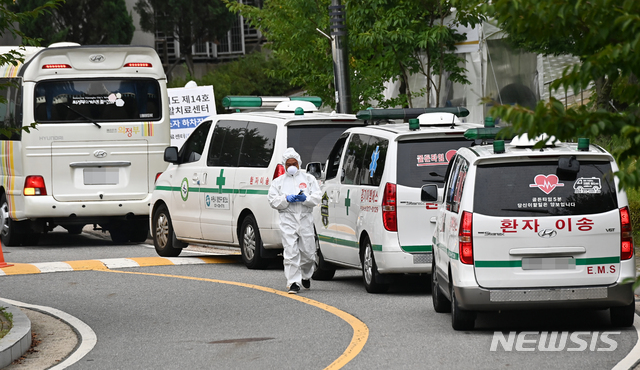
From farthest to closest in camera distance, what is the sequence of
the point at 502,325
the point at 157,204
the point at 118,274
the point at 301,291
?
the point at 157,204
the point at 118,274
the point at 301,291
the point at 502,325

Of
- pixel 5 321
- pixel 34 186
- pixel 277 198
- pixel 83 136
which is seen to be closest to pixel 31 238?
pixel 34 186

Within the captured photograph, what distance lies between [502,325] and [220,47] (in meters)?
41.9

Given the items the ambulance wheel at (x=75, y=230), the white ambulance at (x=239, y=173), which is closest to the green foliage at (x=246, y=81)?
the ambulance wheel at (x=75, y=230)

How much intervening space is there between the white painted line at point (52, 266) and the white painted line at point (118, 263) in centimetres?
56

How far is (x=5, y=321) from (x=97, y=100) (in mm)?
8621

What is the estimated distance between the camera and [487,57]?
2370cm

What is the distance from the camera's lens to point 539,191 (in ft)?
27.9

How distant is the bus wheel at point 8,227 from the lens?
1788 centimetres

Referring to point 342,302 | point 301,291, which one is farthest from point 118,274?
point 342,302

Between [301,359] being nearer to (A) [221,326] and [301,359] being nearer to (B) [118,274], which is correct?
(A) [221,326]

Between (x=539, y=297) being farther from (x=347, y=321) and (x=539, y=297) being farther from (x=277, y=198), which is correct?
(x=277, y=198)

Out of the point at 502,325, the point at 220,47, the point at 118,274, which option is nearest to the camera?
the point at 502,325

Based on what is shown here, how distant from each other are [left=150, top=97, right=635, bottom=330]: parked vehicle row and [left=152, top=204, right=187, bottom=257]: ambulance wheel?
0.10ft

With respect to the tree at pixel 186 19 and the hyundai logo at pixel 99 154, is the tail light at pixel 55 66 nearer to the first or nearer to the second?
the hyundai logo at pixel 99 154
